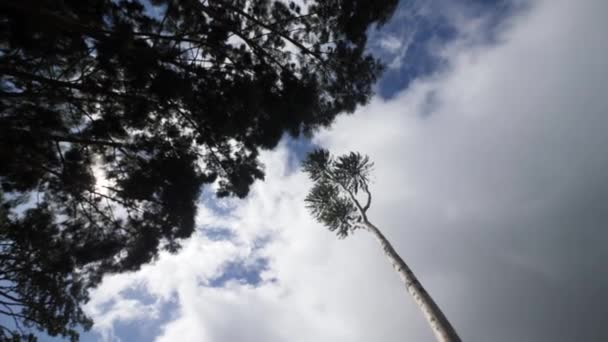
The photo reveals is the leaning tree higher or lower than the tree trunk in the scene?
higher

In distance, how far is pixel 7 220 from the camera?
4996 millimetres

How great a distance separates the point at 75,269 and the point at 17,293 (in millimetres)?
1328

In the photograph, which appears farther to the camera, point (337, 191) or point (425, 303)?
point (337, 191)

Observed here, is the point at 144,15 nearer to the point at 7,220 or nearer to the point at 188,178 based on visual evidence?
the point at 188,178

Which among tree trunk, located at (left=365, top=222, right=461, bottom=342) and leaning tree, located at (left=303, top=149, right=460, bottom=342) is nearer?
tree trunk, located at (left=365, top=222, right=461, bottom=342)

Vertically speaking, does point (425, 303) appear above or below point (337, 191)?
below

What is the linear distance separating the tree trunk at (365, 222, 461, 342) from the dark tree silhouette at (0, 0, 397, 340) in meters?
3.99

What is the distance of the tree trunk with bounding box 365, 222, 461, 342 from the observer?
3109 millimetres

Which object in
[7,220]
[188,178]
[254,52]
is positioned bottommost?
[188,178]

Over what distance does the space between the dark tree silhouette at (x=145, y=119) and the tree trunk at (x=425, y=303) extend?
3.99m

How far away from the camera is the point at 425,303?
12.2ft

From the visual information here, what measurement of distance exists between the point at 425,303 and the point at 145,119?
7132 mm

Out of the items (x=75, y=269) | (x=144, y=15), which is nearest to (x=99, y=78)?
(x=144, y=15)

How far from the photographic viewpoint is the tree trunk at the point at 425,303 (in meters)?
3.11
